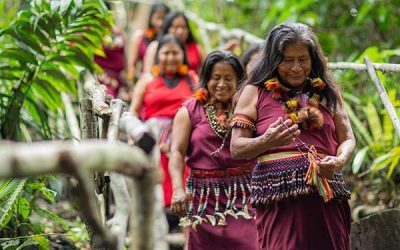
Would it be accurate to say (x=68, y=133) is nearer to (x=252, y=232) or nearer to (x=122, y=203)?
(x=252, y=232)

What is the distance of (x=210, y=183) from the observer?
4.59 m

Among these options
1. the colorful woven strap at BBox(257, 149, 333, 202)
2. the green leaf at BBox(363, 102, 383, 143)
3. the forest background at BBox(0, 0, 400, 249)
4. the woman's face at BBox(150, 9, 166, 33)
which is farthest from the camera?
the woman's face at BBox(150, 9, 166, 33)

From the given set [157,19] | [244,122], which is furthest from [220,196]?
[157,19]

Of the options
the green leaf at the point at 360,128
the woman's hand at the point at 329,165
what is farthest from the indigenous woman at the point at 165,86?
the woman's hand at the point at 329,165

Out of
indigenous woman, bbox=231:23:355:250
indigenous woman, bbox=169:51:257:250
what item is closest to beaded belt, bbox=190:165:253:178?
indigenous woman, bbox=169:51:257:250

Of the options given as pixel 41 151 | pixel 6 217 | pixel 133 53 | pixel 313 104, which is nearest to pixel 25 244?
pixel 6 217

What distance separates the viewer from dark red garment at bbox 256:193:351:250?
364 centimetres

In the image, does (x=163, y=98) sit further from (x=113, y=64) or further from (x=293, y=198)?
(x=293, y=198)

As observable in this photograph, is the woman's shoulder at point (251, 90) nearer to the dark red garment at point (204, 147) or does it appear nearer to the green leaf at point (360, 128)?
the dark red garment at point (204, 147)

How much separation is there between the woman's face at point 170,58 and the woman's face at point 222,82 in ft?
5.77

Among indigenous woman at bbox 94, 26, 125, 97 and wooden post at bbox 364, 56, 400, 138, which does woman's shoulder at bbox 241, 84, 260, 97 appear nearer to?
wooden post at bbox 364, 56, 400, 138

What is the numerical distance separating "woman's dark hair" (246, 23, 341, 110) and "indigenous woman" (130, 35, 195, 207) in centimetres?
254

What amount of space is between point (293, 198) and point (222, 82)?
1211 millimetres

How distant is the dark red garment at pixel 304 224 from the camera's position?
364 cm
